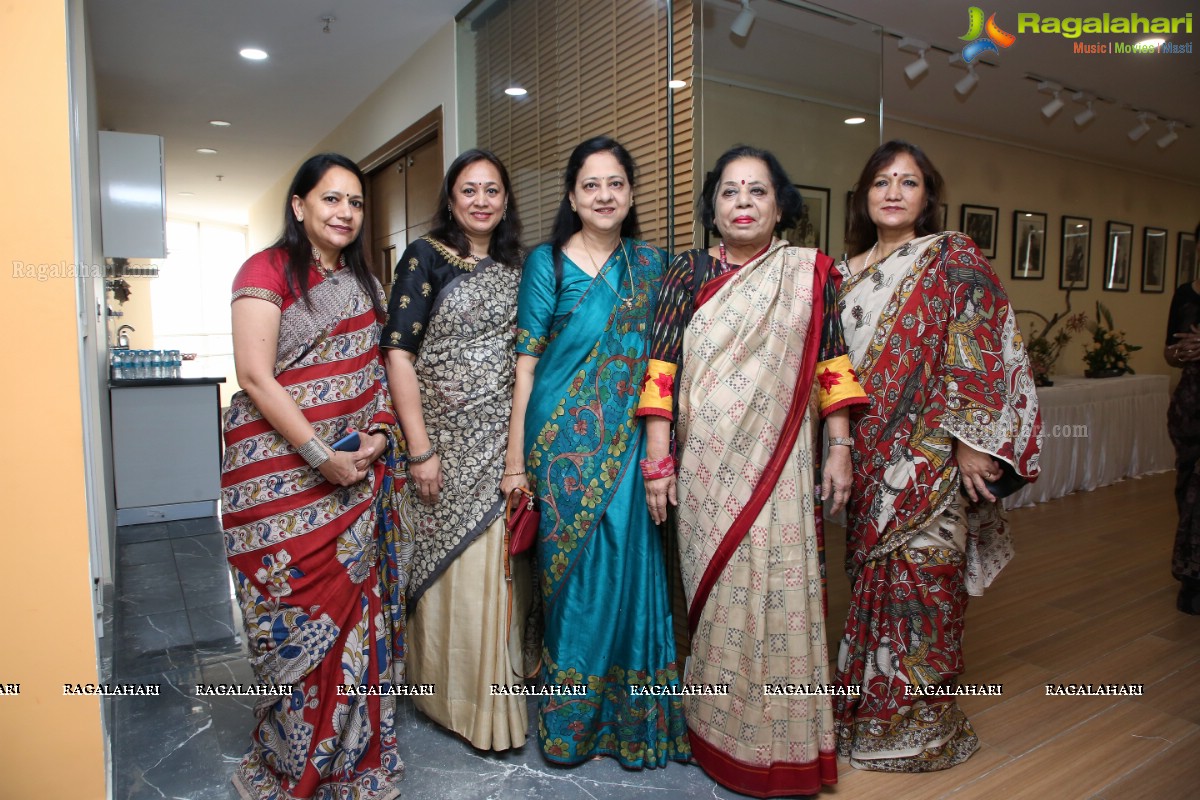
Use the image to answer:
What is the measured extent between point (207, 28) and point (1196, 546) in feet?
16.3

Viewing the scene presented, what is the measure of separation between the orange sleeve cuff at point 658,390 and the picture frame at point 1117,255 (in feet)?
21.8

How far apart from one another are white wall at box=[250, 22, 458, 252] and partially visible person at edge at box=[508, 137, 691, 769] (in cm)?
217

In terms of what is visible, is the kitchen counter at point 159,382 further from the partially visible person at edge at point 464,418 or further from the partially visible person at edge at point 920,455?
the partially visible person at edge at point 920,455

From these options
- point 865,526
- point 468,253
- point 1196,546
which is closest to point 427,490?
point 468,253

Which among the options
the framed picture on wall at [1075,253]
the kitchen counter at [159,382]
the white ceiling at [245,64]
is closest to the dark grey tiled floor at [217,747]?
the kitchen counter at [159,382]

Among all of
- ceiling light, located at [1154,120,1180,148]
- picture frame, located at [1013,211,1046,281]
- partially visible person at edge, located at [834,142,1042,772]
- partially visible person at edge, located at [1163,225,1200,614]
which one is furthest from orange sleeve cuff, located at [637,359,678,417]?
picture frame, located at [1013,211,1046,281]

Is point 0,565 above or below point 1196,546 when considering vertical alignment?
above

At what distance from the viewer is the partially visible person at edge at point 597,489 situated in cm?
190

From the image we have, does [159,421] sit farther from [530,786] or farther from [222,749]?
[530,786]

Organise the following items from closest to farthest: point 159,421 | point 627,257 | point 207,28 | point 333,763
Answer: point 333,763 < point 627,257 < point 207,28 < point 159,421

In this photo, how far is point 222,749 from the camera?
2053 millimetres

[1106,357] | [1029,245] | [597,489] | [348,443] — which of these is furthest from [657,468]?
[1029,245]

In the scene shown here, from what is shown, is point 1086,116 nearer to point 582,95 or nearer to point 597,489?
point 582,95

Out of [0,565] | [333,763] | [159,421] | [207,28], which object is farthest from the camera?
[159,421]
